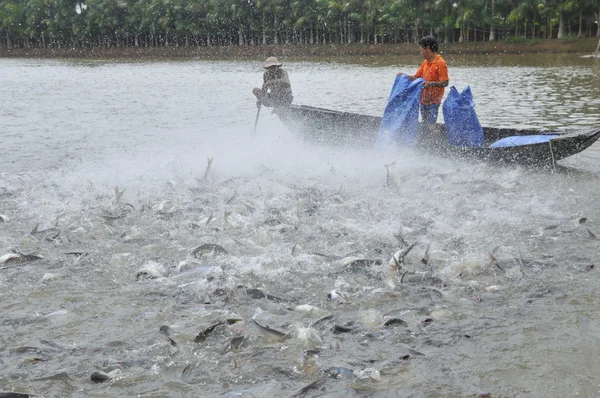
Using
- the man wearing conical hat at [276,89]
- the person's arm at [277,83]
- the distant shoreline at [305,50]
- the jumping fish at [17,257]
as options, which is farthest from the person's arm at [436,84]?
the distant shoreline at [305,50]

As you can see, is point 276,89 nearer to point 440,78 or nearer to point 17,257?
point 440,78

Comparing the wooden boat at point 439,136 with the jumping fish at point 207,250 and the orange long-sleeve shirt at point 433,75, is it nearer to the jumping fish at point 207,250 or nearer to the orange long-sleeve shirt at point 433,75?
the orange long-sleeve shirt at point 433,75

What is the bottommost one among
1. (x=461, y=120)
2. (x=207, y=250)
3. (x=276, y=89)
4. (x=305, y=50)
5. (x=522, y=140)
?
(x=207, y=250)

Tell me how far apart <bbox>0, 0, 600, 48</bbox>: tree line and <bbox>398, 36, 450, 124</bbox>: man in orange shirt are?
44.9 m

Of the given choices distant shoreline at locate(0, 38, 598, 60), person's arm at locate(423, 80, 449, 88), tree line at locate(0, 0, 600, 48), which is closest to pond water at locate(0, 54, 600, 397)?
person's arm at locate(423, 80, 449, 88)

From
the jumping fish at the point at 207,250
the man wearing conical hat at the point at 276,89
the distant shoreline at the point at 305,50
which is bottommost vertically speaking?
the jumping fish at the point at 207,250

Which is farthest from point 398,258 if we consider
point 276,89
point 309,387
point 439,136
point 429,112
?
point 276,89

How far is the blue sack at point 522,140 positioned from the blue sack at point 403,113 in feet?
4.97

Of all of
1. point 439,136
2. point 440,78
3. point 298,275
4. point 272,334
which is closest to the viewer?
point 272,334

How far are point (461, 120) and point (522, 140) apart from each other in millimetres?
1140

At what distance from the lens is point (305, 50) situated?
66.6 meters

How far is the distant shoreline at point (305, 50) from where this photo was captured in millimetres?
52094

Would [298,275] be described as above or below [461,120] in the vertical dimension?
below

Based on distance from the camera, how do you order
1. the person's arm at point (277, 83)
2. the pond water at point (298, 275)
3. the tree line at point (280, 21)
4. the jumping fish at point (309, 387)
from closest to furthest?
the jumping fish at point (309, 387) < the pond water at point (298, 275) < the person's arm at point (277, 83) < the tree line at point (280, 21)
